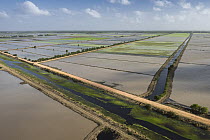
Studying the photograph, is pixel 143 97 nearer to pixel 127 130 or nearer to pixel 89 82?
pixel 127 130

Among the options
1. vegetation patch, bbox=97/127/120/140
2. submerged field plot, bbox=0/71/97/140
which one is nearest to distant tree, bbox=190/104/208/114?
vegetation patch, bbox=97/127/120/140

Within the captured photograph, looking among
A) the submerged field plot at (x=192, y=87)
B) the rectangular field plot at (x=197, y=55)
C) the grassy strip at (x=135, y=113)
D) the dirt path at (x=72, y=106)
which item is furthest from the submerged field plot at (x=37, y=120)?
the rectangular field plot at (x=197, y=55)

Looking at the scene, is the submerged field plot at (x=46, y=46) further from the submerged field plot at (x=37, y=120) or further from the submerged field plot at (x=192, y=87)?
the submerged field plot at (x=192, y=87)

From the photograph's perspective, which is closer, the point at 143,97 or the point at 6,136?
the point at 6,136

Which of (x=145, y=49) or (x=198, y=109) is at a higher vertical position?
(x=145, y=49)

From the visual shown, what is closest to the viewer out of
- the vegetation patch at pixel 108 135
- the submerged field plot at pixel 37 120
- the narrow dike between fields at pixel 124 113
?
the vegetation patch at pixel 108 135

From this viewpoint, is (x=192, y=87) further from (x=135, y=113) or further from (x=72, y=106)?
(x=72, y=106)

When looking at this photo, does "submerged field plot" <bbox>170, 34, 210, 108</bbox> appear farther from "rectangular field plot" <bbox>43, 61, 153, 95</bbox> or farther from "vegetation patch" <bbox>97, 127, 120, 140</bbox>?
"vegetation patch" <bbox>97, 127, 120, 140</bbox>

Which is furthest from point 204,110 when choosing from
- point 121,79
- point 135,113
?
point 121,79

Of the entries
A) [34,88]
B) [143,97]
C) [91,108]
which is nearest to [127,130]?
[91,108]
